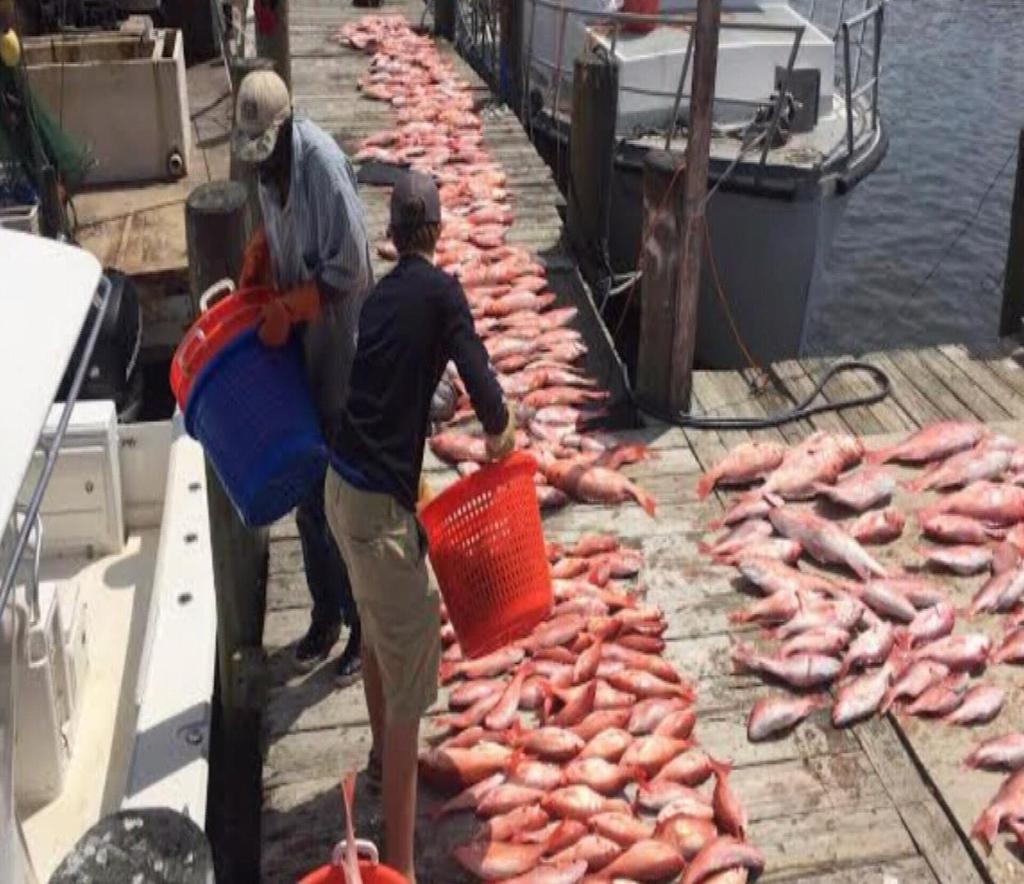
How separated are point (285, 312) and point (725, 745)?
1988 mm

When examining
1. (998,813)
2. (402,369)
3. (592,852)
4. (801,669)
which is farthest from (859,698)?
(402,369)

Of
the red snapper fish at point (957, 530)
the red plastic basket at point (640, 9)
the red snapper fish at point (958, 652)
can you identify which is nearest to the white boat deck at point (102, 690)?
the red snapper fish at point (958, 652)

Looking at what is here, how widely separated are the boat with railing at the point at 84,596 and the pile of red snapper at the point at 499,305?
58.5 inches

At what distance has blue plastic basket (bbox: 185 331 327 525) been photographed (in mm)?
3840

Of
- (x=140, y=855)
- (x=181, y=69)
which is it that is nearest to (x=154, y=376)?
(x=181, y=69)

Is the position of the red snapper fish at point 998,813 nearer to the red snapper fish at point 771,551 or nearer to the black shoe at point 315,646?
the red snapper fish at point 771,551

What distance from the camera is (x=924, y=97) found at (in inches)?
689

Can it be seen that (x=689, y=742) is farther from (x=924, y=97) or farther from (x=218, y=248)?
(x=924, y=97)

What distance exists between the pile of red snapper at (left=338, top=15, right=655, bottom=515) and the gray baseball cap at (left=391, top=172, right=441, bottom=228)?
2.33 meters

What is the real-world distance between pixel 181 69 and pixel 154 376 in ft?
9.48

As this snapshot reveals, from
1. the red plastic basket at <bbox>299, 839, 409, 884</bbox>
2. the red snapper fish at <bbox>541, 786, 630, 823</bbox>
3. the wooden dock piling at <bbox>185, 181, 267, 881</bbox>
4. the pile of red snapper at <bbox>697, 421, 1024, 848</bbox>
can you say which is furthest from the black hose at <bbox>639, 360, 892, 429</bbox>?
the red plastic basket at <bbox>299, 839, 409, 884</bbox>

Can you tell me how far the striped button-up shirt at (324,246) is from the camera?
3.79 metres

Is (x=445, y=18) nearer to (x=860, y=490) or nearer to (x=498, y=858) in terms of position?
(x=860, y=490)

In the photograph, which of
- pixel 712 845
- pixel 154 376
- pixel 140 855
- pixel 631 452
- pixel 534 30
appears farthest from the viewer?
pixel 534 30
